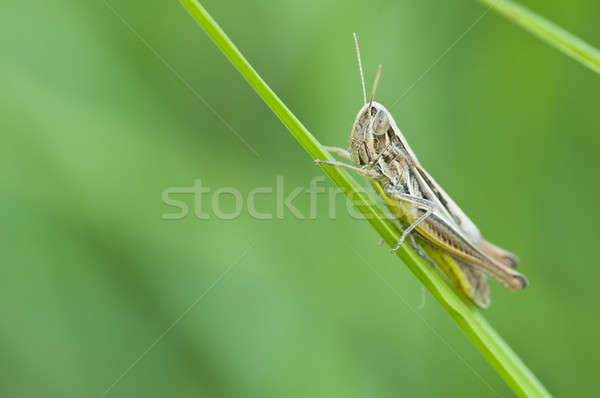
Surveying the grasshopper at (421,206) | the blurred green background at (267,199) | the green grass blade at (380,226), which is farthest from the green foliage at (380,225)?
the blurred green background at (267,199)

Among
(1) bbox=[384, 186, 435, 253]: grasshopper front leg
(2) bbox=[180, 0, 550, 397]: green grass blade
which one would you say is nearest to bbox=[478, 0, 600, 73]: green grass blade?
(2) bbox=[180, 0, 550, 397]: green grass blade

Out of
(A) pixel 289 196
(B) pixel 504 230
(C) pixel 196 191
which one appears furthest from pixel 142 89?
(B) pixel 504 230

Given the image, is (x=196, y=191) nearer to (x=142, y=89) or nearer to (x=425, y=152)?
(x=142, y=89)

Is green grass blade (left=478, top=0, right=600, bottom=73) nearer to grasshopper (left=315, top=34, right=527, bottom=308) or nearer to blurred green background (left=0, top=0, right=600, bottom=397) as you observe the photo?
grasshopper (left=315, top=34, right=527, bottom=308)

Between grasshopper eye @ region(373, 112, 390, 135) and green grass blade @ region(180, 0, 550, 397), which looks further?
grasshopper eye @ region(373, 112, 390, 135)

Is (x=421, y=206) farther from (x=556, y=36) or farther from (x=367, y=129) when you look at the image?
(x=556, y=36)
